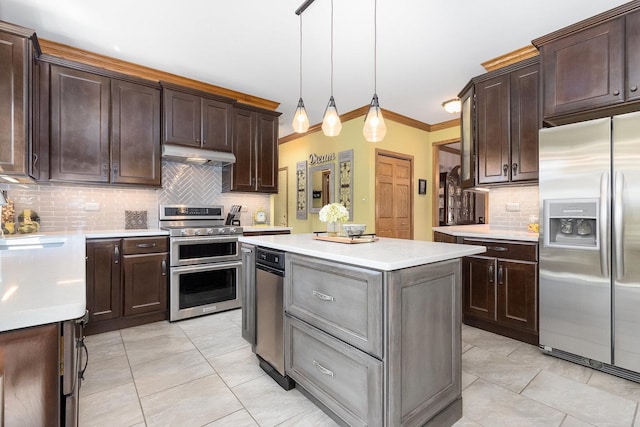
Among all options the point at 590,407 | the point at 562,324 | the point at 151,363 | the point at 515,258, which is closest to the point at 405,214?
the point at 515,258

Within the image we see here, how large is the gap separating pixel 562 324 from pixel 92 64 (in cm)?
497

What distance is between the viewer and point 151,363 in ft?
7.61

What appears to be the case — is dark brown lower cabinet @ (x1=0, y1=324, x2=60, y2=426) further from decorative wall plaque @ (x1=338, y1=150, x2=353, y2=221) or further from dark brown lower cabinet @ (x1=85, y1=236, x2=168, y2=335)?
decorative wall plaque @ (x1=338, y1=150, x2=353, y2=221)

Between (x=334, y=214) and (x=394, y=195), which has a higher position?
(x=394, y=195)

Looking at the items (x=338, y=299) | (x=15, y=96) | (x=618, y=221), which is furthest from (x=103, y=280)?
(x=618, y=221)

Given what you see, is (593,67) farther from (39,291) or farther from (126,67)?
(126,67)

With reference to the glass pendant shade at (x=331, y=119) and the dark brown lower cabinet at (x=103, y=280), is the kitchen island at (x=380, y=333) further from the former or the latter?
the dark brown lower cabinet at (x=103, y=280)

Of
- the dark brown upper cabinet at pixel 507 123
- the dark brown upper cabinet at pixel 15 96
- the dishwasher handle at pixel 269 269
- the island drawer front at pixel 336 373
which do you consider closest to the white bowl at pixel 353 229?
the dishwasher handle at pixel 269 269

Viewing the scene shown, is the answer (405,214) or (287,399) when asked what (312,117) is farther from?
(287,399)

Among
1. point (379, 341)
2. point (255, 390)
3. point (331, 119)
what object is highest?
point (331, 119)

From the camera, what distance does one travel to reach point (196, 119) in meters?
3.67

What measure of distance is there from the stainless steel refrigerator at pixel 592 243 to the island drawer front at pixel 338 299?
1.88m

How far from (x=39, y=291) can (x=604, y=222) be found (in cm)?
305

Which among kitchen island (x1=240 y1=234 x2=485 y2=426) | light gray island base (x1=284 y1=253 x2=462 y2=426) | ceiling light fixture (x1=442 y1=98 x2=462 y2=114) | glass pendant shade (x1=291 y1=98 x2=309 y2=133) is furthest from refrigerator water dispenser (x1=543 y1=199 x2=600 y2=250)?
ceiling light fixture (x1=442 y1=98 x2=462 y2=114)
